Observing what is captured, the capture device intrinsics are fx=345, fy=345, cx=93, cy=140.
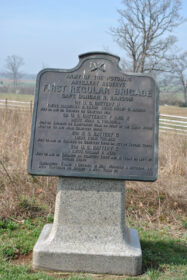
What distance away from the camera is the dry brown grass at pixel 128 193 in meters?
5.32

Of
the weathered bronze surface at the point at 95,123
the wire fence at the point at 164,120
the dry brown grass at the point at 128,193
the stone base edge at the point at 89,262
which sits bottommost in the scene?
the stone base edge at the point at 89,262

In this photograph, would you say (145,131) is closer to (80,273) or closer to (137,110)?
(137,110)

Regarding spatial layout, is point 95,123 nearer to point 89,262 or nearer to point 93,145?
point 93,145

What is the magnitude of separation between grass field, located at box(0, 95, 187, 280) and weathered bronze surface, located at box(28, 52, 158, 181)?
1015mm

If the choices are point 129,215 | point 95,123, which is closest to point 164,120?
point 129,215

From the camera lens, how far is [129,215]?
5.46 meters

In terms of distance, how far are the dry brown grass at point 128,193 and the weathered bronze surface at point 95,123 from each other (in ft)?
5.97

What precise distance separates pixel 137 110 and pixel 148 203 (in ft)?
7.81

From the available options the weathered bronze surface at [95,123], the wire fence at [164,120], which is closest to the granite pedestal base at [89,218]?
the weathered bronze surface at [95,123]

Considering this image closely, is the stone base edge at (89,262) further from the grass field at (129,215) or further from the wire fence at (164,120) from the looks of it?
the wire fence at (164,120)

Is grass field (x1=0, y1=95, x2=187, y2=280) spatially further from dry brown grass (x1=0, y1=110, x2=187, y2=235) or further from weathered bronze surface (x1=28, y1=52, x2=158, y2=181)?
weathered bronze surface (x1=28, y1=52, x2=158, y2=181)

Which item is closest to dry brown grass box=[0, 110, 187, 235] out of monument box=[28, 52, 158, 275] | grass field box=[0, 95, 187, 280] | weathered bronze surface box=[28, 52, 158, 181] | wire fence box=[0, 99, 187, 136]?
grass field box=[0, 95, 187, 280]

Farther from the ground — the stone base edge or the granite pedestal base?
the granite pedestal base

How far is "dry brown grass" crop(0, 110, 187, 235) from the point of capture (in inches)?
209
